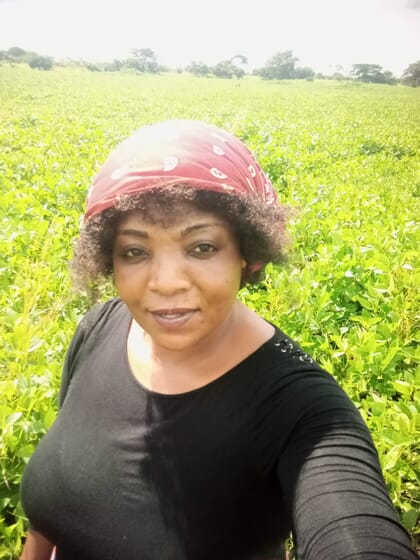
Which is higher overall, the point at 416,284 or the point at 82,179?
the point at 82,179

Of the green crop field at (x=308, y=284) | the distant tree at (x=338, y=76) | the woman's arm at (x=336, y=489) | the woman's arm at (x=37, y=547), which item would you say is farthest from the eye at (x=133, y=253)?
the distant tree at (x=338, y=76)

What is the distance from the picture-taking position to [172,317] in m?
0.97

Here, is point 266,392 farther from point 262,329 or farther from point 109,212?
point 109,212

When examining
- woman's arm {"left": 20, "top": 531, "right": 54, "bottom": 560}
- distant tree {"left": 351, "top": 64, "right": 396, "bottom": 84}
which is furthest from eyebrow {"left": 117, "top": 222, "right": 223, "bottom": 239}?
distant tree {"left": 351, "top": 64, "right": 396, "bottom": 84}

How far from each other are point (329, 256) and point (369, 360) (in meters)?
1.12

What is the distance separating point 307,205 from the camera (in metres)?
4.42

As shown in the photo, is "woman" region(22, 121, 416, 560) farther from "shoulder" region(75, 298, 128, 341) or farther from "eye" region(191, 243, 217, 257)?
"shoulder" region(75, 298, 128, 341)

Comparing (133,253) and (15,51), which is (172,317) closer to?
(133,253)

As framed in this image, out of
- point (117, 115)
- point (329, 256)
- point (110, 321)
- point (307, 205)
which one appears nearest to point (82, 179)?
point (307, 205)

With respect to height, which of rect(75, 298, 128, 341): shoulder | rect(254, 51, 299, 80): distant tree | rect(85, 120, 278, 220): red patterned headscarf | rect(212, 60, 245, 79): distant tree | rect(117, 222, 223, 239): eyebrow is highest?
rect(212, 60, 245, 79): distant tree

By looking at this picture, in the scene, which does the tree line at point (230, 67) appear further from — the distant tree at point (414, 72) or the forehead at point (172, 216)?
the forehead at point (172, 216)

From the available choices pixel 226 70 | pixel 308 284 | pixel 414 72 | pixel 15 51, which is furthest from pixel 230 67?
pixel 308 284

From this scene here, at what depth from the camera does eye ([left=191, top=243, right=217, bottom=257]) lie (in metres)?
0.95

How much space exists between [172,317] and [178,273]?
4.0 inches
